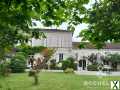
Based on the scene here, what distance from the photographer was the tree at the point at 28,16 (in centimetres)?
472

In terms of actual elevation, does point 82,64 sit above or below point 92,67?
above

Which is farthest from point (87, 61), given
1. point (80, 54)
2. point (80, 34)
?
point (80, 34)

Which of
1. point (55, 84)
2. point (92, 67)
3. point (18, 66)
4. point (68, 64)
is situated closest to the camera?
point (55, 84)

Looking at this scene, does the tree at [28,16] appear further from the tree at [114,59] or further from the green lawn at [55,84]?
the tree at [114,59]

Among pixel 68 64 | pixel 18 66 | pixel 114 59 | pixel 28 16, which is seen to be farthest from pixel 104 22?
pixel 114 59

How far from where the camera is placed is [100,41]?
264 inches

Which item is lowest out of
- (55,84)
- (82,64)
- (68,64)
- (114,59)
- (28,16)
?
(55,84)

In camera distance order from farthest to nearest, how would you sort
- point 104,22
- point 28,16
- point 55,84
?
point 55,84 < point 104,22 < point 28,16

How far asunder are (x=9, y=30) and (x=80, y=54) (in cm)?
4727

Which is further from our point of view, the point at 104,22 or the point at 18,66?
the point at 18,66

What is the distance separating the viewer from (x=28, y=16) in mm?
5039

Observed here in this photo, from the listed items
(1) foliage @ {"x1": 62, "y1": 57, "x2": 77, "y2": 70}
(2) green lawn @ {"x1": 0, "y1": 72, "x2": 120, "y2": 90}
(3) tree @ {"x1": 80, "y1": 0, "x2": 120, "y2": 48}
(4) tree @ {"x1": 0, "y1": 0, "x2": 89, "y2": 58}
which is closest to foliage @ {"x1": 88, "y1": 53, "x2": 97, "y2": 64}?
(1) foliage @ {"x1": 62, "y1": 57, "x2": 77, "y2": 70}

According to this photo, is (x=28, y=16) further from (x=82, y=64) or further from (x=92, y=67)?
(x=82, y=64)

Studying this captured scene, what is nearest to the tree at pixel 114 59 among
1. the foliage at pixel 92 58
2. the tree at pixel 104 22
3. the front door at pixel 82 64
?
the foliage at pixel 92 58
